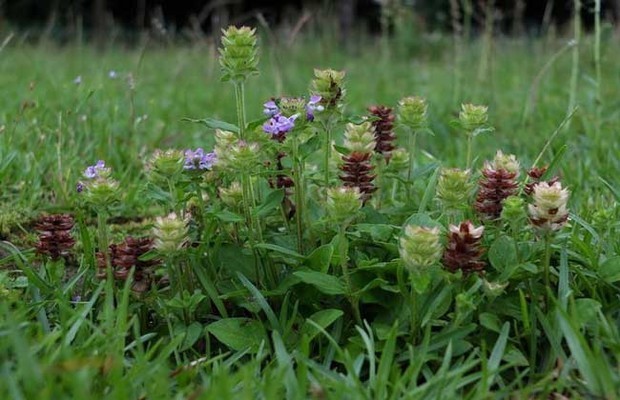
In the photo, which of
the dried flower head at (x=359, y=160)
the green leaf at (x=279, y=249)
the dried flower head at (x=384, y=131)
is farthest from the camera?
the dried flower head at (x=384, y=131)

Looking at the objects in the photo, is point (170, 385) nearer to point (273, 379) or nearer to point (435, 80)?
point (273, 379)

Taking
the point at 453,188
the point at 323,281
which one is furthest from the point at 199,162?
the point at 453,188

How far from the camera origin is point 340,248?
1425 mm

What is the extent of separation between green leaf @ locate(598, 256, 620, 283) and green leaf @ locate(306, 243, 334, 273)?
506 mm

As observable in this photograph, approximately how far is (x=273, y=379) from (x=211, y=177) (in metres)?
0.59

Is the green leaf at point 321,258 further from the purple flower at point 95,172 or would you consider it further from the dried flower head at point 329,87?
the purple flower at point 95,172

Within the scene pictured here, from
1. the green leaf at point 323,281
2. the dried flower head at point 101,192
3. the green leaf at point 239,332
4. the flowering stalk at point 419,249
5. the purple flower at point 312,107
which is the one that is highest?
the purple flower at point 312,107

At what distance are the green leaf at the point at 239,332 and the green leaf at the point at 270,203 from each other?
0.21 meters

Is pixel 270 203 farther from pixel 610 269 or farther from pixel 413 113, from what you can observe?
pixel 610 269

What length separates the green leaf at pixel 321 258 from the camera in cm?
150

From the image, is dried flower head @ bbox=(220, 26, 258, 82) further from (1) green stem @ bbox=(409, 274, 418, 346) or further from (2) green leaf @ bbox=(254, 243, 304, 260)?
(1) green stem @ bbox=(409, 274, 418, 346)

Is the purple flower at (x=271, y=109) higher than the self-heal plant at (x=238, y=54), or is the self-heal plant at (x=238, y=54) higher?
the self-heal plant at (x=238, y=54)

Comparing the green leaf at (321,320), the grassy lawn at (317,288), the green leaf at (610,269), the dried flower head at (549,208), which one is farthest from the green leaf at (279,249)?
the green leaf at (610,269)

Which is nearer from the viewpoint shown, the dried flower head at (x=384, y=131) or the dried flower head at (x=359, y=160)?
the dried flower head at (x=359, y=160)
